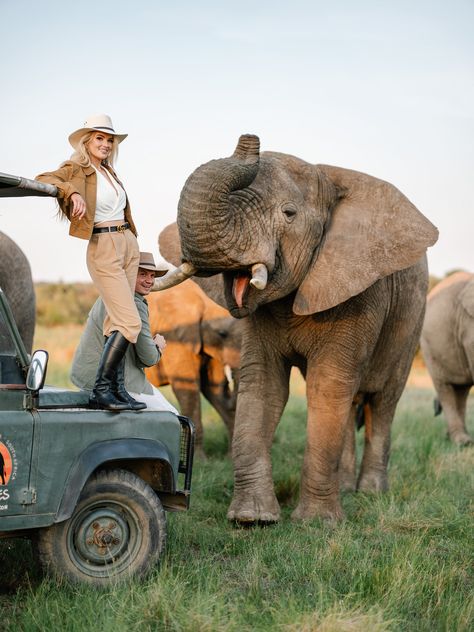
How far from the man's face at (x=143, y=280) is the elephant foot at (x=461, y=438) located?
793 cm

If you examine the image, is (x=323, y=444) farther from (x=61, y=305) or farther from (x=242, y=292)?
(x=61, y=305)

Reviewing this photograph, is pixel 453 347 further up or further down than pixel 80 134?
further down

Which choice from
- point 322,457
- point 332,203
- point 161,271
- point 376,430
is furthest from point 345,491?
point 161,271

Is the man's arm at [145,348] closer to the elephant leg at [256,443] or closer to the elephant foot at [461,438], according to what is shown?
the elephant leg at [256,443]

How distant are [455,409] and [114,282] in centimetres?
905

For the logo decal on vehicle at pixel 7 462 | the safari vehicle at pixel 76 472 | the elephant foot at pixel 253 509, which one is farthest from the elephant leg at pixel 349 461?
the logo decal on vehicle at pixel 7 462

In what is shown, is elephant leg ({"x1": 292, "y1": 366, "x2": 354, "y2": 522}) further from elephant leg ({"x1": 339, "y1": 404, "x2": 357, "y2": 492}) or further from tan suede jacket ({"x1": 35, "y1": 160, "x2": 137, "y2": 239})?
tan suede jacket ({"x1": 35, "y1": 160, "x2": 137, "y2": 239})

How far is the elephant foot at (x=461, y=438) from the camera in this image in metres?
13.1

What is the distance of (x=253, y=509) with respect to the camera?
698cm

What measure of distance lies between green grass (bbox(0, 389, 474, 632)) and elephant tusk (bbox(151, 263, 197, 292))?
1.69 m

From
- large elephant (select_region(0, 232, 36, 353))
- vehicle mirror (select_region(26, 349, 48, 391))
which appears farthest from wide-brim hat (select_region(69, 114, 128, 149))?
large elephant (select_region(0, 232, 36, 353))

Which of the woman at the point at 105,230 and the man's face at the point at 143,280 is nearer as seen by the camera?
the woman at the point at 105,230

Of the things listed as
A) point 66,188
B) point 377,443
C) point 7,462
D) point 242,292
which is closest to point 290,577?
point 7,462

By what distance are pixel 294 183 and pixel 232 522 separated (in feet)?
8.45
